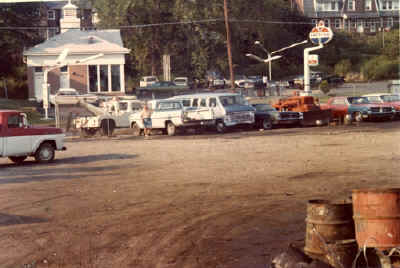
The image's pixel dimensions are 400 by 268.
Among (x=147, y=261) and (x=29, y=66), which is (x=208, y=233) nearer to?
(x=147, y=261)

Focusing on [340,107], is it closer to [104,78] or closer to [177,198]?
[177,198]

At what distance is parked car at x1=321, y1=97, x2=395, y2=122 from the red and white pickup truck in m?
18.1

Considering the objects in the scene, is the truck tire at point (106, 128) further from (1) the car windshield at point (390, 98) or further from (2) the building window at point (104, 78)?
(2) the building window at point (104, 78)

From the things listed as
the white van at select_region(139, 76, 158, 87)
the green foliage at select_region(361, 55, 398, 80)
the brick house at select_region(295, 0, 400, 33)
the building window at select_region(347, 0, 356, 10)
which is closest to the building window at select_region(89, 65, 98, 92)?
the white van at select_region(139, 76, 158, 87)

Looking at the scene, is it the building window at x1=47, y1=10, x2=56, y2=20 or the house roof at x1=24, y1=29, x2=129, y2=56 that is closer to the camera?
the house roof at x1=24, y1=29, x2=129, y2=56

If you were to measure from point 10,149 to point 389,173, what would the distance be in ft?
37.8

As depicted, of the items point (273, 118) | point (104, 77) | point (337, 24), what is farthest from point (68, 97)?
point (337, 24)

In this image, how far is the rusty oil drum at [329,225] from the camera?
8000mm

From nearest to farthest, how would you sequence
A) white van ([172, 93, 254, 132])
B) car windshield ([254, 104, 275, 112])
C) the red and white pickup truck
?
the red and white pickup truck
white van ([172, 93, 254, 132])
car windshield ([254, 104, 275, 112])

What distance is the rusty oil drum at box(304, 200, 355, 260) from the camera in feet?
26.2

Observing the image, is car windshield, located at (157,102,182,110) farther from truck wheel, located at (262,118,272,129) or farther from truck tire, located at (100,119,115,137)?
truck wheel, located at (262,118,272,129)

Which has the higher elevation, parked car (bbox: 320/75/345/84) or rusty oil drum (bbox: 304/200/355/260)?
parked car (bbox: 320/75/345/84)

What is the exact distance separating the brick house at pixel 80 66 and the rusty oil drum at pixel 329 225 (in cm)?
5296

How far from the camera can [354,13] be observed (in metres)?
91.4
